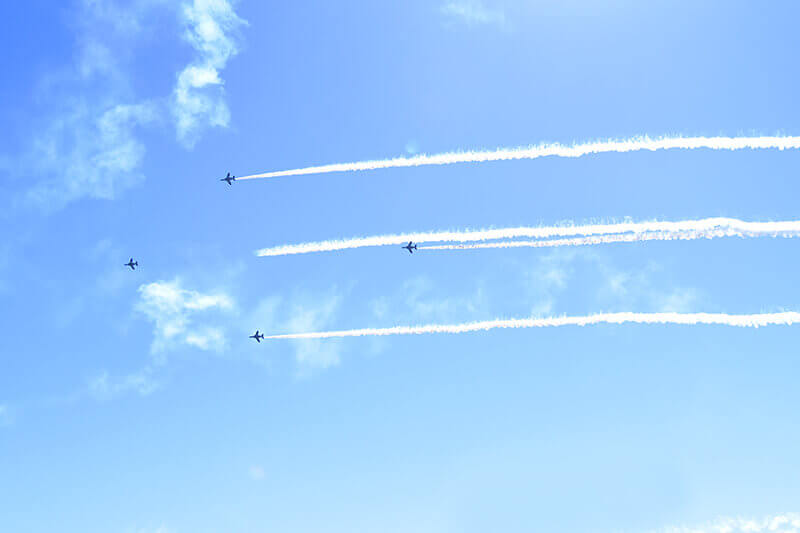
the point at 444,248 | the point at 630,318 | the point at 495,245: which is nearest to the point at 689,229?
the point at 630,318

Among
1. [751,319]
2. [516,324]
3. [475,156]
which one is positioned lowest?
[751,319]

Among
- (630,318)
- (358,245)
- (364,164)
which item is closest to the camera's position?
(630,318)

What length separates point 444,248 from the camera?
3174 inches

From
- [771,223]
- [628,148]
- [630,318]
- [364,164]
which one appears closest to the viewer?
[771,223]

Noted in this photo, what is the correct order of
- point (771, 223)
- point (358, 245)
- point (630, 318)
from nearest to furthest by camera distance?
point (771, 223)
point (630, 318)
point (358, 245)

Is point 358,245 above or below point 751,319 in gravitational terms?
above

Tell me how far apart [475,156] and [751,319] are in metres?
31.2

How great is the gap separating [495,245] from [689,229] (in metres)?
19.9

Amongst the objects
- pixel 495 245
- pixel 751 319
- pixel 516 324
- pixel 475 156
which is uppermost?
pixel 475 156

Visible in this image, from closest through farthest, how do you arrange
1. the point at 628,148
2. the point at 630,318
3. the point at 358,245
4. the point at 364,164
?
the point at 628,148, the point at 630,318, the point at 364,164, the point at 358,245

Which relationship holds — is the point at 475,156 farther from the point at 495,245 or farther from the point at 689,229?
the point at 689,229

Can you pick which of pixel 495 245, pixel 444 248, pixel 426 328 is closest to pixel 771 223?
pixel 495 245

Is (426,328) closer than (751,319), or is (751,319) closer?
(751,319)

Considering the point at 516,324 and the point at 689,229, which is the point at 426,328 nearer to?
the point at 516,324
